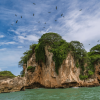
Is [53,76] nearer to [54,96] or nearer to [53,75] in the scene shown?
[53,75]

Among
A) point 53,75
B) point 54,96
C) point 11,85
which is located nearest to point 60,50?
point 53,75

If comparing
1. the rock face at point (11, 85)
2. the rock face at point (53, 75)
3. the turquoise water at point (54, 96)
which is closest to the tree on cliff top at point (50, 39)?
the rock face at point (53, 75)

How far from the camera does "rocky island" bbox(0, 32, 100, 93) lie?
21000 mm

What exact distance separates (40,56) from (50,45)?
10.4 ft

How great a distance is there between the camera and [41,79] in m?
23.5

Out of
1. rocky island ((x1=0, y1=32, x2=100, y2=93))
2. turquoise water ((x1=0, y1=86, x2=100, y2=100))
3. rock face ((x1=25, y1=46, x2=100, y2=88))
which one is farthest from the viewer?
rocky island ((x1=0, y1=32, x2=100, y2=93))

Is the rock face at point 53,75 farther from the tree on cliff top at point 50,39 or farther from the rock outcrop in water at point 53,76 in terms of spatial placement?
the tree on cliff top at point 50,39

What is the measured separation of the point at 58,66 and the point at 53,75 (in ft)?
6.40

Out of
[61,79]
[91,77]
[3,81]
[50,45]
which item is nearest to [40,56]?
[50,45]

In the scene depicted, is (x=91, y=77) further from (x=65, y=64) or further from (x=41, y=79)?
(x=41, y=79)

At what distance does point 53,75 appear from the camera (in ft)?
69.3

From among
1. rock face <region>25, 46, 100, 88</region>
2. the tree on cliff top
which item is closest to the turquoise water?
rock face <region>25, 46, 100, 88</region>

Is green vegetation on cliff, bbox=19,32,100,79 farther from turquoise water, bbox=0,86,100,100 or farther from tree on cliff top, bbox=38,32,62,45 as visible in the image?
turquoise water, bbox=0,86,100,100

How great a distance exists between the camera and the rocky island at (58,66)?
827 inches
